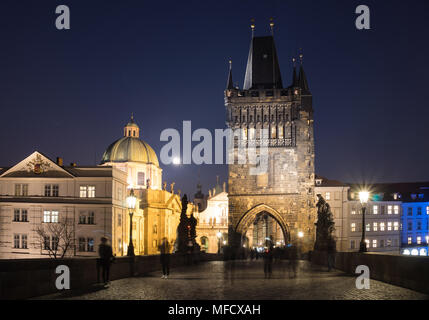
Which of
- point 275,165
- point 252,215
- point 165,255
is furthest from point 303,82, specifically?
point 165,255

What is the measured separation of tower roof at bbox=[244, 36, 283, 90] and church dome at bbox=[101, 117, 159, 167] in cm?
2949

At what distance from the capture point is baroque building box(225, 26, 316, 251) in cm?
5744

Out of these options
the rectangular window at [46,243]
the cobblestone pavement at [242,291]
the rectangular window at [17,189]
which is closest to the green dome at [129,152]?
the rectangular window at [17,189]

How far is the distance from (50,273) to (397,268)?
9870 mm

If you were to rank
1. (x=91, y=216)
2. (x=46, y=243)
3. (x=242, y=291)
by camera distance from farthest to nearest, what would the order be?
1. (x=91, y=216)
2. (x=46, y=243)
3. (x=242, y=291)

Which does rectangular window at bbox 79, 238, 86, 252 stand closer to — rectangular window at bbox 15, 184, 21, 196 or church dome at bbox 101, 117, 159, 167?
rectangular window at bbox 15, 184, 21, 196

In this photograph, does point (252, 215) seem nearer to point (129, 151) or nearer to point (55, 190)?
point (55, 190)

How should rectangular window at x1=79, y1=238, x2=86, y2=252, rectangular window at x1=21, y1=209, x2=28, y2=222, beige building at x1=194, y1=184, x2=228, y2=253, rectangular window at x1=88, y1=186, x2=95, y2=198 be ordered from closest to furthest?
1. rectangular window at x1=79, y1=238, x2=86, y2=252
2. rectangular window at x1=21, y1=209, x2=28, y2=222
3. rectangular window at x1=88, y1=186, x2=95, y2=198
4. beige building at x1=194, y1=184, x2=228, y2=253

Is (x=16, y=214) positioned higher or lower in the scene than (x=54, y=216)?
higher

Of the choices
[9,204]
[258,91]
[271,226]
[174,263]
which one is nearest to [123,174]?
[9,204]

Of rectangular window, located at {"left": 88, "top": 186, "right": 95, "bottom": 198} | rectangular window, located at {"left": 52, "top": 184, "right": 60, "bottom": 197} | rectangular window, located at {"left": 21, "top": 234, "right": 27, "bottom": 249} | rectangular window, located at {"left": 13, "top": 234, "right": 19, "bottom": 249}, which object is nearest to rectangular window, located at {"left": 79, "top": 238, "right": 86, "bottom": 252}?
rectangular window, located at {"left": 88, "top": 186, "right": 95, "bottom": 198}

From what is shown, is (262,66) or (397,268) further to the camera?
(262,66)

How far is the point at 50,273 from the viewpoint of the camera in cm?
1473
